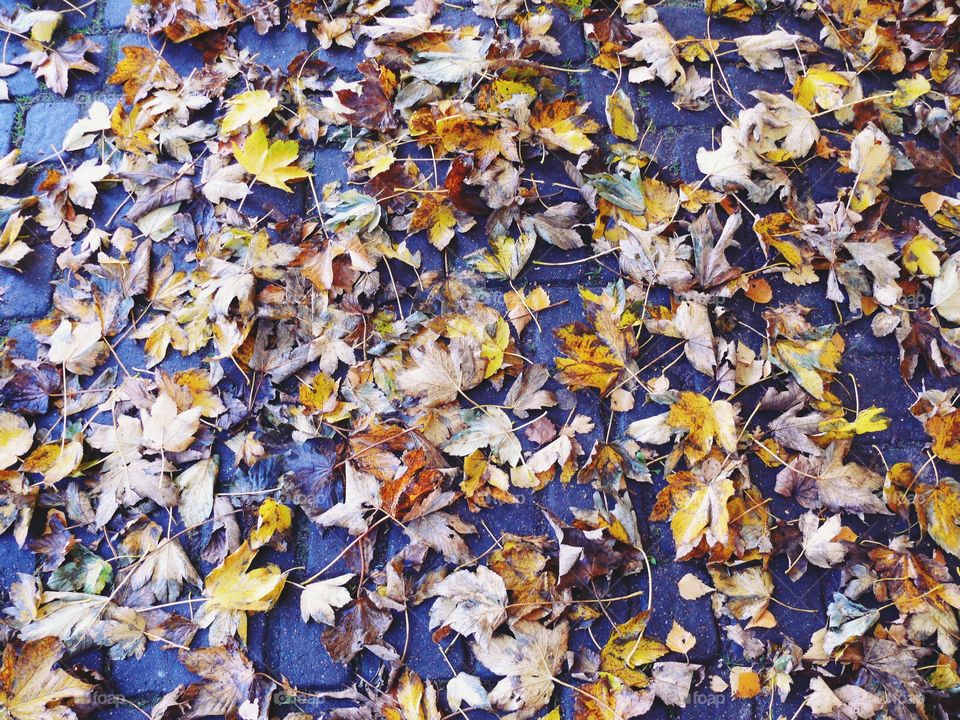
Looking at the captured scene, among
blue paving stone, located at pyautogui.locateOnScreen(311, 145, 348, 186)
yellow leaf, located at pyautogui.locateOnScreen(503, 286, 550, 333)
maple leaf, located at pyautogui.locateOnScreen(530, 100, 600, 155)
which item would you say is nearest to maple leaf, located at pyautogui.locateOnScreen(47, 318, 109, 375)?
blue paving stone, located at pyautogui.locateOnScreen(311, 145, 348, 186)

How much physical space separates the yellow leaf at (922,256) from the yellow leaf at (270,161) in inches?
69.5

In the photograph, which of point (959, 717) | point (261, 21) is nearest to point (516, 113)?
point (261, 21)

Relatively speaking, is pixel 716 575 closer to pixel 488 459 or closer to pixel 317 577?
pixel 488 459

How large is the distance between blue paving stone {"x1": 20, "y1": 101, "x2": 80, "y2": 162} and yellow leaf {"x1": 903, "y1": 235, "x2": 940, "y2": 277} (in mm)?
2567

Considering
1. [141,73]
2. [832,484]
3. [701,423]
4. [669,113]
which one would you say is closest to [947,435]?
[832,484]

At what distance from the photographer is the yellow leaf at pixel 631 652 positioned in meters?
1.67

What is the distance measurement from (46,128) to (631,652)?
91.9 inches

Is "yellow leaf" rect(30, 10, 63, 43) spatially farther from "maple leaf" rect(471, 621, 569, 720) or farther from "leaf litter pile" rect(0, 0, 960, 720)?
"maple leaf" rect(471, 621, 569, 720)

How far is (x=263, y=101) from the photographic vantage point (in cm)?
214

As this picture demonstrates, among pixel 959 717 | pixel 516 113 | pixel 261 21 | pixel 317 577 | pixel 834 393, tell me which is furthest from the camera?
pixel 261 21

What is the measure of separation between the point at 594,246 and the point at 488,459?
690 mm

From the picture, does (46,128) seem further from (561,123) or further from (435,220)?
(561,123)

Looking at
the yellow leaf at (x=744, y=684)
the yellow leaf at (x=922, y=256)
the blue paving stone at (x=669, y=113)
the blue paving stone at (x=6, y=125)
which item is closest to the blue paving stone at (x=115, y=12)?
the blue paving stone at (x=6, y=125)

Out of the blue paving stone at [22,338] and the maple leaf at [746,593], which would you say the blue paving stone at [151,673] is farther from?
the maple leaf at [746,593]
